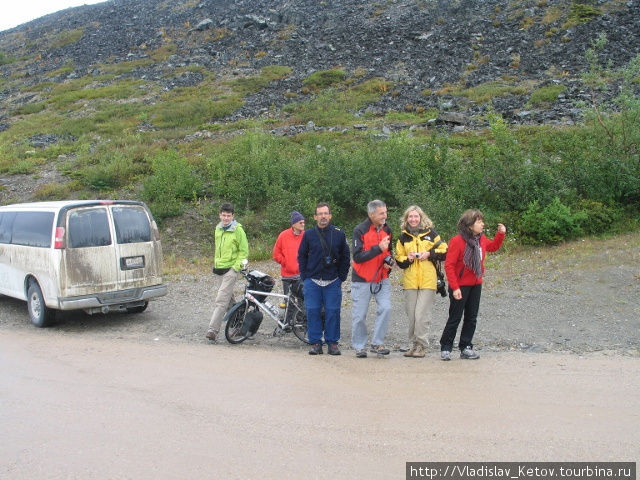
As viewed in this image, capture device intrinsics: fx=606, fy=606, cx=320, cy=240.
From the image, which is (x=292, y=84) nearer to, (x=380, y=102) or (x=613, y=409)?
(x=380, y=102)

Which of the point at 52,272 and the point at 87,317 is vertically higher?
the point at 52,272

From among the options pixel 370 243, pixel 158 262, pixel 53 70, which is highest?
pixel 53 70

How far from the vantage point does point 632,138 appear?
1520 cm

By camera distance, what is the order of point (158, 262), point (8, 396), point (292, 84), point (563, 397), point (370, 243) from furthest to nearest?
point (292, 84)
point (158, 262)
point (370, 243)
point (8, 396)
point (563, 397)

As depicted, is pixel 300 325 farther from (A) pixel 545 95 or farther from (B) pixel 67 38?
(B) pixel 67 38

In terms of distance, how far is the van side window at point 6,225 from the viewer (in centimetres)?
1091

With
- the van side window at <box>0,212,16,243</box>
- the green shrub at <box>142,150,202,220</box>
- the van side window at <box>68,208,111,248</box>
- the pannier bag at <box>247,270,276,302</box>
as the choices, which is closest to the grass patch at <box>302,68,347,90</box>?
the green shrub at <box>142,150,202,220</box>

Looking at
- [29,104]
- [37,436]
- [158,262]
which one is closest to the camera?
[37,436]

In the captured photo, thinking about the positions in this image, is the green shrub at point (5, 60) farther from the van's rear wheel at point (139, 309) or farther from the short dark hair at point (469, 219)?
the short dark hair at point (469, 219)

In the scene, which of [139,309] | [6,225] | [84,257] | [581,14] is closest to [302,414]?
[84,257]

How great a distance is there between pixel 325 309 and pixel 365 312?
1.81ft

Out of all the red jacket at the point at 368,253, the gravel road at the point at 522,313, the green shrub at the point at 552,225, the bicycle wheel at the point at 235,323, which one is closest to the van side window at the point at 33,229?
the gravel road at the point at 522,313

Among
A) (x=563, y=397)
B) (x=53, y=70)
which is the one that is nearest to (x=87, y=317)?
(x=563, y=397)

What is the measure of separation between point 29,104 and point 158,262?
36.5m
